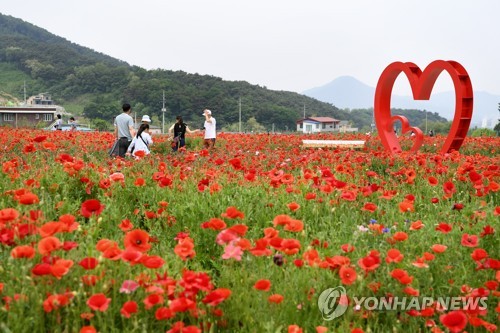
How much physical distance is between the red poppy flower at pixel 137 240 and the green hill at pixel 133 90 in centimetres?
8056

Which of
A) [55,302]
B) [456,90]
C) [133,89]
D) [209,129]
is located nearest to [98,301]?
[55,302]

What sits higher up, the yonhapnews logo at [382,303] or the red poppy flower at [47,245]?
the red poppy flower at [47,245]

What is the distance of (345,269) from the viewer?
2891 mm

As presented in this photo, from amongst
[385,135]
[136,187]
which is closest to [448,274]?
[136,187]

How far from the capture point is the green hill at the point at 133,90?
88.1 meters

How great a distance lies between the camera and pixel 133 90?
92.4 meters

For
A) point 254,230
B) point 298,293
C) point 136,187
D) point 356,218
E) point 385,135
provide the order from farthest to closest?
point 385,135
point 136,187
point 356,218
point 254,230
point 298,293

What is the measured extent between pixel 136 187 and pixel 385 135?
9.95 meters

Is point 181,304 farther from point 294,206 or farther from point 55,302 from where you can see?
point 294,206

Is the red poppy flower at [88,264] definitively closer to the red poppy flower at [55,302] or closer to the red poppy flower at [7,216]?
the red poppy flower at [55,302]

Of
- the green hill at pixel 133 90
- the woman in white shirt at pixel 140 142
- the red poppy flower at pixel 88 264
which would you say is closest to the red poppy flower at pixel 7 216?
the red poppy flower at pixel 88 264

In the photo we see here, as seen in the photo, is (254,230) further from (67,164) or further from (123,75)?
(123,75)

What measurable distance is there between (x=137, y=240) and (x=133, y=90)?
92599mm

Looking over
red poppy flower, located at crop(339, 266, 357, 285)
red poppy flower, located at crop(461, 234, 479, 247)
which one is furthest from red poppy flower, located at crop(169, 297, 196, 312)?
red poppy flower, located at crop(461, 234, 479, 247)
